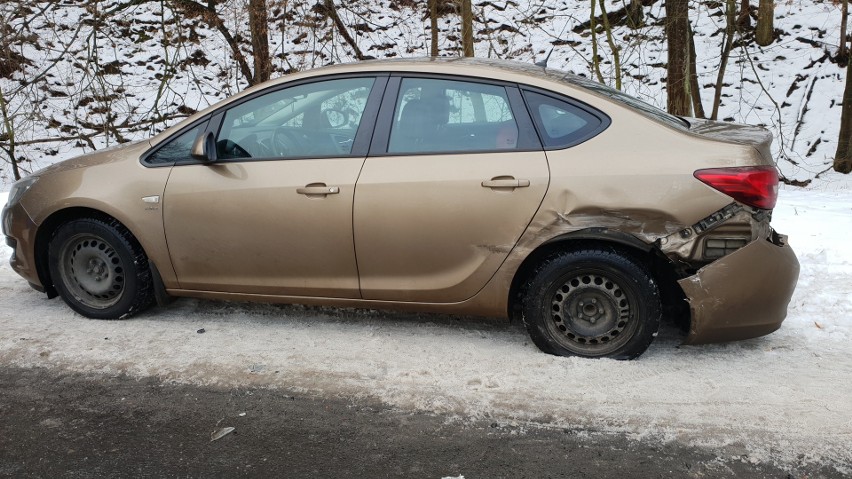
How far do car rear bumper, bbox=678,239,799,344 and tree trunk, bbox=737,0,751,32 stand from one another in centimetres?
1241

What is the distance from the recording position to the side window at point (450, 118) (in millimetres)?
3982

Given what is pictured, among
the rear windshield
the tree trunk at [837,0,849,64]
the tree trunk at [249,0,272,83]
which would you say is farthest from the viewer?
the tree trunk at [837,0,849,64]

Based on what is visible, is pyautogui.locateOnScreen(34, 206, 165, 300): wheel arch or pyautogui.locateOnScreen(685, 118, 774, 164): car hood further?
pyautogui.locateOnScreen(34, 206, 165, 300): wheel arch

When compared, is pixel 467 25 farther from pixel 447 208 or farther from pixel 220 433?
pixel 220 433

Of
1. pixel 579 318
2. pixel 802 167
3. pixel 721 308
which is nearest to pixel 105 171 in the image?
pixel 579 318

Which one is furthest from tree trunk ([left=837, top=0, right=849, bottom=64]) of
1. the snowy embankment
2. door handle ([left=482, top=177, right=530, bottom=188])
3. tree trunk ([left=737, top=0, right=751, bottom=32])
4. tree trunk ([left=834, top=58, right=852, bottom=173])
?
door handle ([left=482, top=177, right=530, bottom=188])

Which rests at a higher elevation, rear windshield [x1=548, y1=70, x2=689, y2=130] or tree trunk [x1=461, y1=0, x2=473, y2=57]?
tree trunk [x1=461, y1=0, x2=473, y2=57]

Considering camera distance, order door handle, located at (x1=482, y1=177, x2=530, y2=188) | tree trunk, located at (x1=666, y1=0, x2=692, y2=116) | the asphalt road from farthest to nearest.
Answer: tree trunk, located at (x1=666, y1=0, x2=692, y2=116) → door handle, located at (x1=482, y1=177, x2=530, y2=188) → the asphalt road

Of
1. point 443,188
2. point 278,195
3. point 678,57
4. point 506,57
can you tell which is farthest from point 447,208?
point 506,57

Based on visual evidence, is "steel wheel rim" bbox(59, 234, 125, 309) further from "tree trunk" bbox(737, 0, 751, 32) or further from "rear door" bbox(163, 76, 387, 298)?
"tree trunk" bbox(737, 0, 751, 32)

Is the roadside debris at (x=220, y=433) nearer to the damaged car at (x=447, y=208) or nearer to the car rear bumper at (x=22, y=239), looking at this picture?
the damaged car at (x=447, y=208)

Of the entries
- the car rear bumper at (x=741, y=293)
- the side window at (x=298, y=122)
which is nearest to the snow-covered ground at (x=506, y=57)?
the side window at (x=298, y=122)

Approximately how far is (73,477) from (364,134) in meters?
2.29

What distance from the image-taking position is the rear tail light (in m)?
3.60
